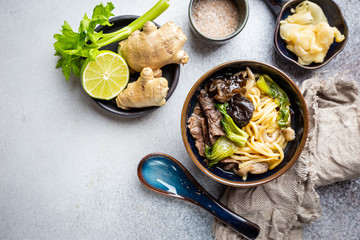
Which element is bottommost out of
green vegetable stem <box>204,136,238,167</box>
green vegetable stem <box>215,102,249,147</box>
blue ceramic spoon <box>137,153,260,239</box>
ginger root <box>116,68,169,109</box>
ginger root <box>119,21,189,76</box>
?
blue ceramic spoon <box>137,153,260,239</box>

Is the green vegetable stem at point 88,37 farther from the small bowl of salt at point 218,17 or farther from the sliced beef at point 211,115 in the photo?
the sliced beef at point 211,115

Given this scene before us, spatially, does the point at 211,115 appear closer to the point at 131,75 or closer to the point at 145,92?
the point at 145,92

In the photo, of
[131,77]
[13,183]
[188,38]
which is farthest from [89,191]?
[188,38]

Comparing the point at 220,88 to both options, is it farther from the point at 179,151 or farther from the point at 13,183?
the point at 13,183

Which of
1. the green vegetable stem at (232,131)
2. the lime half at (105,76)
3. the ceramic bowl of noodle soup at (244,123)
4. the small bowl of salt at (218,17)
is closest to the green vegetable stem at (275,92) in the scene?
the ceramic bowl of noodle soup at (244,123)

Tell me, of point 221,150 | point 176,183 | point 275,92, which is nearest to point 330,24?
point 275,92

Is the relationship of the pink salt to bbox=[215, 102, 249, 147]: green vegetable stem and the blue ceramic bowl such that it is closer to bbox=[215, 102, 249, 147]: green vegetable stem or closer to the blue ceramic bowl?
the blue ceramic bowl

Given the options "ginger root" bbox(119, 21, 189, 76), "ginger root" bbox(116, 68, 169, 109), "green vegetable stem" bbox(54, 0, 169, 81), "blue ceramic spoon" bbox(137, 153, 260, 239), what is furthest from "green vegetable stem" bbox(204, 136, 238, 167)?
"green vegetable stem" bbox(54, 0, 169, 81)

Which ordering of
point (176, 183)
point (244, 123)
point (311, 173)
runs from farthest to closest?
point (176, 183) < point (311, 173) < point (244, 123)
